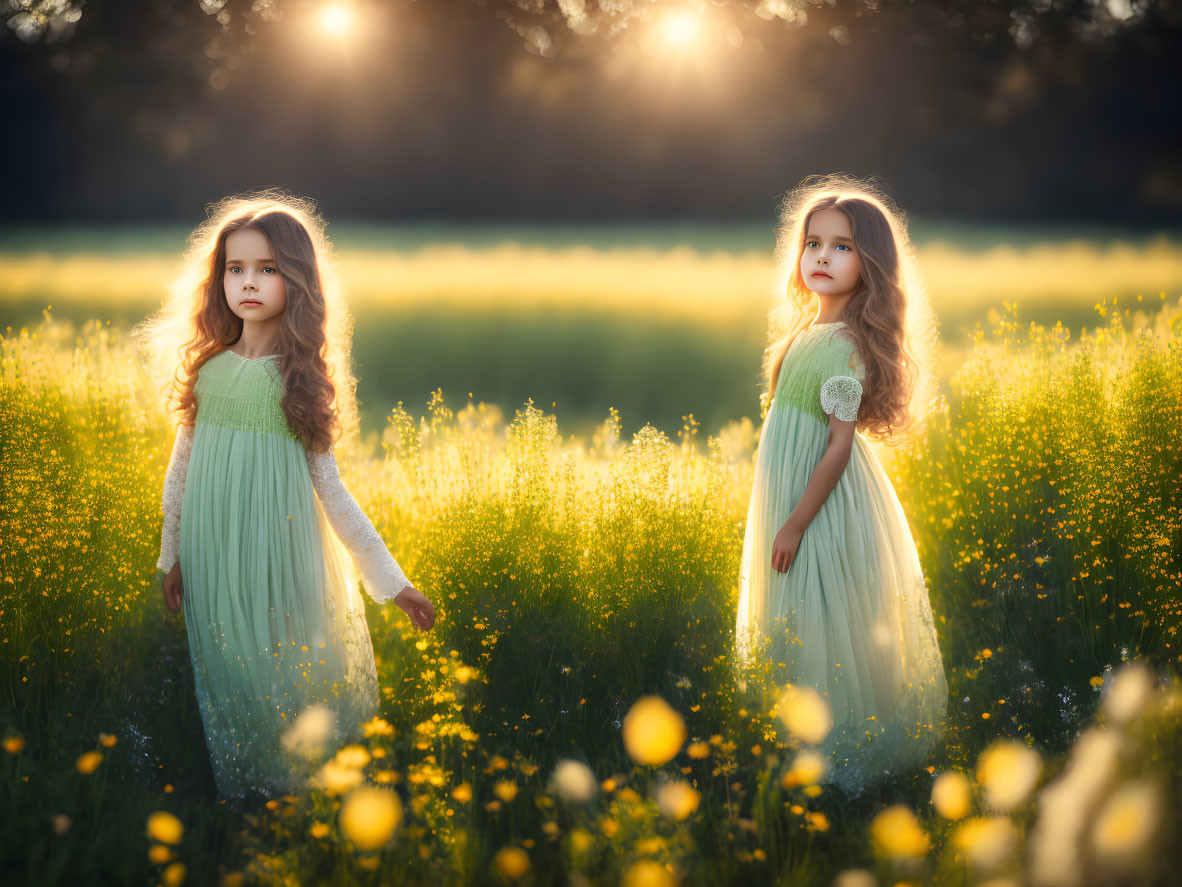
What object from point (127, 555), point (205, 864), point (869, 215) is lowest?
point (205, 864)

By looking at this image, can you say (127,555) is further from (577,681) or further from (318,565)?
(577,681)

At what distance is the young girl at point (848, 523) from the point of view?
2840mm

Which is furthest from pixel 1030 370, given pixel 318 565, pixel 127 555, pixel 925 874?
pixel 127 555

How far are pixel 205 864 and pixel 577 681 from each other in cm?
142

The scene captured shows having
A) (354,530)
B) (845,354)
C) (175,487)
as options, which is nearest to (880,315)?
(845,354)

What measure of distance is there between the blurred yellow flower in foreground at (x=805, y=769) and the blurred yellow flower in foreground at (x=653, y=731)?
36 cm

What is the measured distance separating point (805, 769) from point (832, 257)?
5.55 ft

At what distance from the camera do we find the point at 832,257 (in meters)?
2.90

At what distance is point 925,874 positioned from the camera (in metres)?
2.22

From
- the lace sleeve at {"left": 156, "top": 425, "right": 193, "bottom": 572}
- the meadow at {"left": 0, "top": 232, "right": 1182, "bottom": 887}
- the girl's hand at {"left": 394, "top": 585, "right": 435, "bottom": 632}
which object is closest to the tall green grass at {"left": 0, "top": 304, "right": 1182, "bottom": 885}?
the meadow at {"left": 0, "top": 232, "right": 1182, "bottom": 887}

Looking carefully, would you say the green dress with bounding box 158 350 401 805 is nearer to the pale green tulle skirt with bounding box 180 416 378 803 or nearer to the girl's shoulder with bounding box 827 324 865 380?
the pale green tulle skirt with bounding box 180 416 378 803

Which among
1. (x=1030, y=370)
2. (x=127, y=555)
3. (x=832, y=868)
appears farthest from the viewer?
(x=1030, y=370)

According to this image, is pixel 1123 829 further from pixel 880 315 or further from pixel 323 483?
pixel 323 483

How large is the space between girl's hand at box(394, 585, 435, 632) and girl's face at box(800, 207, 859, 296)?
68.1 inches
